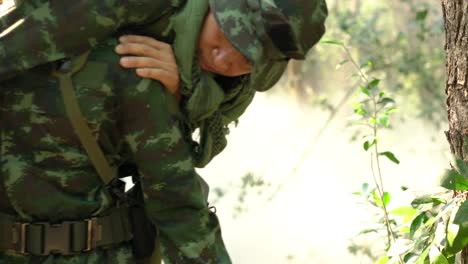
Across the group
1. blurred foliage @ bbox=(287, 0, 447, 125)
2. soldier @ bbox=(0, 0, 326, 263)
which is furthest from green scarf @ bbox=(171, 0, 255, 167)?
blurred foliage @ bbox=(287, 0, 447, 125)

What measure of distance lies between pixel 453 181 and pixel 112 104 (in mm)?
807

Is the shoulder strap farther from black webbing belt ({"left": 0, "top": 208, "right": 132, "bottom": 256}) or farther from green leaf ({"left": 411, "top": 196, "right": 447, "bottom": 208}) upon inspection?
green leaf ({"left": 411, "top": 196, "right": 447, "bottom": 208})

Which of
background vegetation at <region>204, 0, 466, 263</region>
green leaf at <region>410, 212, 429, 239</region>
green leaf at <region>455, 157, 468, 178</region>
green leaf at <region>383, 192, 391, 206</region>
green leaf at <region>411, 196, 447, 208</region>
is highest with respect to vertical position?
green leaf at <region>455, 157, 468, 178</region>

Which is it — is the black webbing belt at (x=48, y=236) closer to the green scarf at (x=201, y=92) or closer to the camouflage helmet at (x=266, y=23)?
the green scarf at (x=201, y=92)

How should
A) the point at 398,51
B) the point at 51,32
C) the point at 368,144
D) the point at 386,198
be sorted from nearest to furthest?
the point at 51,32 < the point at 386,198 < the point at 368,144 < the point at 398,51

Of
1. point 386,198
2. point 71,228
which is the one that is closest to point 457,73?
point 386,198

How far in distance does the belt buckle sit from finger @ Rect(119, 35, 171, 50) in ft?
1.32

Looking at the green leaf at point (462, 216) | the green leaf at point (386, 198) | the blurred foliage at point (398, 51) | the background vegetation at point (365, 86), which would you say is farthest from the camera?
the blurred foliage at point (398, 51)

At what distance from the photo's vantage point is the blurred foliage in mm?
5812

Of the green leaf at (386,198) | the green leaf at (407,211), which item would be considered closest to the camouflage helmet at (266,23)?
the green leaf at (407,211)

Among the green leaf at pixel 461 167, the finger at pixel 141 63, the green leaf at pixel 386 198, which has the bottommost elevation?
the green leaf at pixel 386 198

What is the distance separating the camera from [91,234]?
2027 mm

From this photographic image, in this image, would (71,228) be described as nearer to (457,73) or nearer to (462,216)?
(462,216)

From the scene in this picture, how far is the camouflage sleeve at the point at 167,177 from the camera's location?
1.93 m
